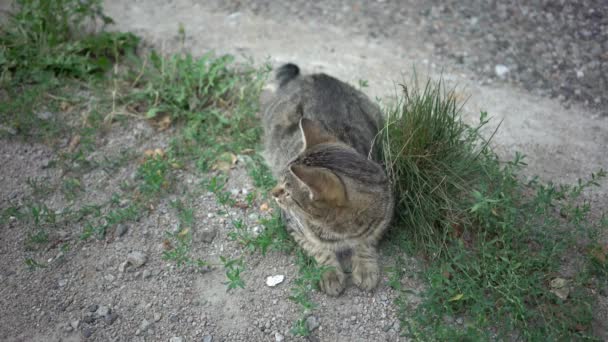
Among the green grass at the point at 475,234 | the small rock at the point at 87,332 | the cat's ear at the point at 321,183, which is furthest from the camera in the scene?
the small rock at the point at 87,332

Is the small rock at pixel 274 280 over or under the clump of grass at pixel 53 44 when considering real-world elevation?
under

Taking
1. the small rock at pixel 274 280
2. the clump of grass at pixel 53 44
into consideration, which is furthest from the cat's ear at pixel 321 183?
the clump of grass at pixel 53 44

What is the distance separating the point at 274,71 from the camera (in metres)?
4.68

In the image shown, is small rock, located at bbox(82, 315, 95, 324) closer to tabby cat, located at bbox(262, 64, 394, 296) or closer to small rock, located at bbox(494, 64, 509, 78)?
tabby cat, located at bbox(262, 64, 394, 296)

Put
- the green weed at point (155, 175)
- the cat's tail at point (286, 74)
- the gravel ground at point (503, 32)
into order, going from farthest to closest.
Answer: the gravel ground at point (503, 32) < the cat's tail at point (286, 74) < the green weed at point (155, 175)

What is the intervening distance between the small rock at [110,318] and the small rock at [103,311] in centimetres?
2

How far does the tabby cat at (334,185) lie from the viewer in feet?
9.09

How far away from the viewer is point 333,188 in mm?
2672

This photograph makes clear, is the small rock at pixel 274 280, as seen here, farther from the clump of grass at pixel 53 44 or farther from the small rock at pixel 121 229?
the clump of grass at pixel 53 44

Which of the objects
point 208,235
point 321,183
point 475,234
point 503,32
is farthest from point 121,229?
point 503,32

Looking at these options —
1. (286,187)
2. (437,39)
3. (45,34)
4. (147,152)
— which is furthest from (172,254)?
(437,39)

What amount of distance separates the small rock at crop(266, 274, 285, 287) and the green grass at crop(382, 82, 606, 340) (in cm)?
70

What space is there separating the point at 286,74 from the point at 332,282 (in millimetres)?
2065

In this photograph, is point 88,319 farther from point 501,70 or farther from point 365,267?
point 501,70
